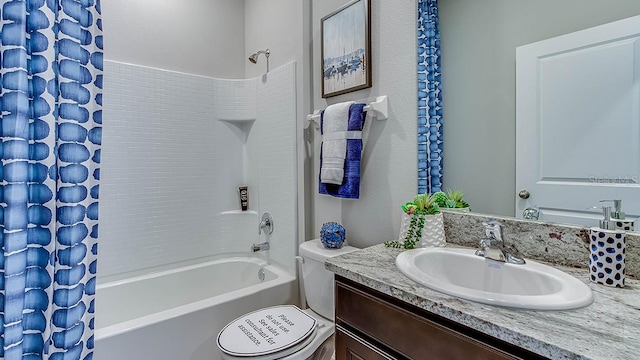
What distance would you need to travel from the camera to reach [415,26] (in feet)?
4.40

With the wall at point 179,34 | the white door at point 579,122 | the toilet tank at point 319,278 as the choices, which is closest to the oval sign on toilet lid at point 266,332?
the toilet tank at point 319,278

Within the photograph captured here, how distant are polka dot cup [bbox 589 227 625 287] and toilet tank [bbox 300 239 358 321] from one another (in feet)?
3.17

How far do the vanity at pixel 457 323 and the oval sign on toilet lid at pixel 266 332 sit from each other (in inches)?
12.9

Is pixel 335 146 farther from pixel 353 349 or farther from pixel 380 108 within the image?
pixel 353 349

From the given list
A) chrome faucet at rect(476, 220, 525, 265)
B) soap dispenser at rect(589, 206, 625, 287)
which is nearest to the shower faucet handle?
chrome faucet at rect(476, 220, 525, 265)

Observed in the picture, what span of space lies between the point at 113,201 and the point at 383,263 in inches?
75.1

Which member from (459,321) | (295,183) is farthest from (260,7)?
(459,321)

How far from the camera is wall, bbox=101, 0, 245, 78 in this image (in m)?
2.08

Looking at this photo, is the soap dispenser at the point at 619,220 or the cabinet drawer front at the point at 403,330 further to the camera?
the soap dispenser at the point at 619,220

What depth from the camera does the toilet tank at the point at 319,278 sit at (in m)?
1.50

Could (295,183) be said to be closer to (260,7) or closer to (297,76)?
(297,76)

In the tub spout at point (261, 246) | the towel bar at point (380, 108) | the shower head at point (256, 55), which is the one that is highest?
the shower head at point (256, 55)

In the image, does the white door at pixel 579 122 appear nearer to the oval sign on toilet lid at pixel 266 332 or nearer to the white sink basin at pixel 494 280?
the white sink basin at pixel 494 280

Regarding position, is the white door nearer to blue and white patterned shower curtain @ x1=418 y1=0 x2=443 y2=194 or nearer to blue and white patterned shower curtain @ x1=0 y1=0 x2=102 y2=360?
blue and white patterned shower curtain @ x1=418 y1=0 x2=443 y2=194
